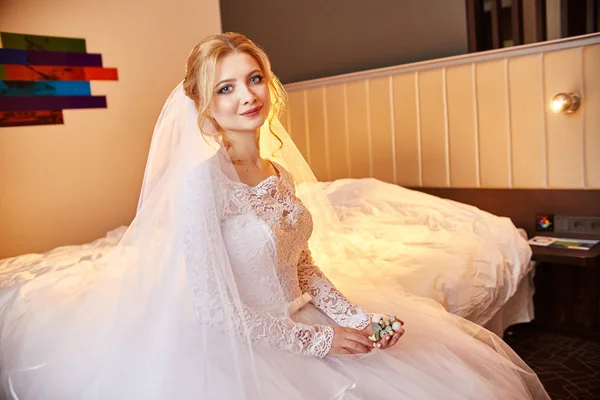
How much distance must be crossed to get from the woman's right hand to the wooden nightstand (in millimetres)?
1824

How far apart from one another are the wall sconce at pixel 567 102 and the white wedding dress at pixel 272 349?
5.05 feet

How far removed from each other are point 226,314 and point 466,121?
2.31 m

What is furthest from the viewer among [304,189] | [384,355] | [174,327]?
[304,189]

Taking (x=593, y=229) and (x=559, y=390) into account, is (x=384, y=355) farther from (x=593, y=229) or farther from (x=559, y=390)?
(x=593, y=229)

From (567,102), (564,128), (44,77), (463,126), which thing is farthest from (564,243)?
(44,77)

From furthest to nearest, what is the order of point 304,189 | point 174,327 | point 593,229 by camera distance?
point 593,229 → point 304,189 → point 174,327

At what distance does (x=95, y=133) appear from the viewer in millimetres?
3543

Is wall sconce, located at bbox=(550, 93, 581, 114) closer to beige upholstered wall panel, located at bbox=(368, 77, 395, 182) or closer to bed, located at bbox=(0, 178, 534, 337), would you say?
bed, located at bbox=(0, 178, 534, 337)

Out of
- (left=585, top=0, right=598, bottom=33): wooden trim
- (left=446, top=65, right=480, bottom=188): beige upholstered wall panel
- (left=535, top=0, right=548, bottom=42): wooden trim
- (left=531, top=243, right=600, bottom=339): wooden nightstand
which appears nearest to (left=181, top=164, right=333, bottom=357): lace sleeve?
(left=531, top=243, right=600, bottom=339): wooden nightstand

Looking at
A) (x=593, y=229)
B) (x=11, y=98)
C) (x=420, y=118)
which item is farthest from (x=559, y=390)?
(x=11, y=98)

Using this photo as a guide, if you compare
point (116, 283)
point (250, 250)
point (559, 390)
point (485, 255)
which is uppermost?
point (250, 250)

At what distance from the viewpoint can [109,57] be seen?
361 cm

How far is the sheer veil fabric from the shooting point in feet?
4.59

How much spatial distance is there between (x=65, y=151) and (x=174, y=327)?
2.28 metres
